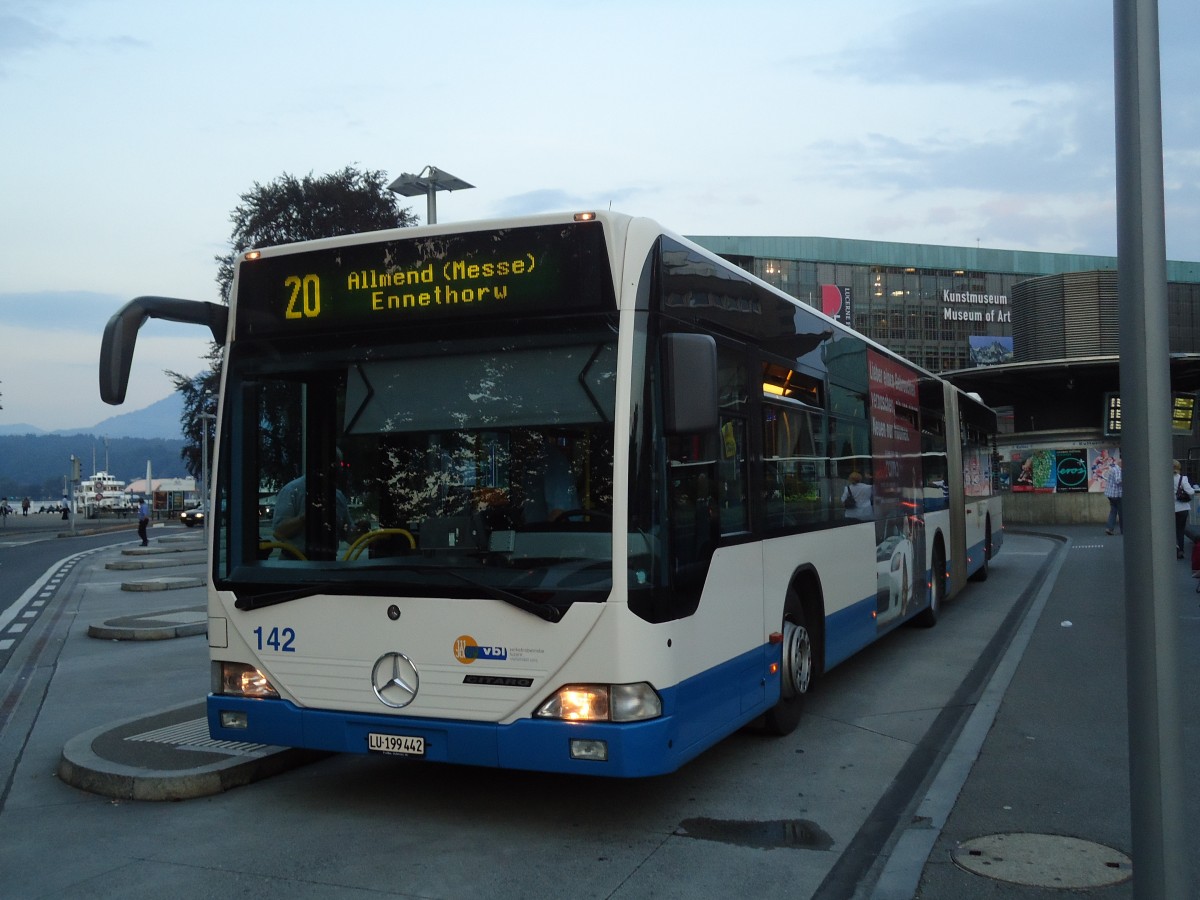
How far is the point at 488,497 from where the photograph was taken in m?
5.74

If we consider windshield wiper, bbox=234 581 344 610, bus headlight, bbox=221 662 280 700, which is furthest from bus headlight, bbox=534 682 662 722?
bus headlight, bbox=221 662 280 700

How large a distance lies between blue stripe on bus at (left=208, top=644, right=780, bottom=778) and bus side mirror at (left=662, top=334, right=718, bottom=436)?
1.25 metres

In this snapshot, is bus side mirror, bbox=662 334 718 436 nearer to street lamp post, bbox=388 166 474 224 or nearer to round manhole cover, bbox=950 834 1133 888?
round manhole cover, bbox=950 834 1133 888

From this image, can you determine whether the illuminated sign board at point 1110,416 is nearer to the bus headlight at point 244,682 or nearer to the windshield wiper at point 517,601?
the windshield wiper at point 517,601

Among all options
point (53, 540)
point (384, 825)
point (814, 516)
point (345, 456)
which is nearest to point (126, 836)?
point (384, 825)

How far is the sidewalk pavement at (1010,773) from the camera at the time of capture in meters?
4.94

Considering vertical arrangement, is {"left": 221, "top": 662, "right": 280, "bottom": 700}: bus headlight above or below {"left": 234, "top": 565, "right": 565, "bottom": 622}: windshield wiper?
below

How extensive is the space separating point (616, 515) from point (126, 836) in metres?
2.93

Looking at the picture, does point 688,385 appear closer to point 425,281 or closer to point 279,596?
point 425,281

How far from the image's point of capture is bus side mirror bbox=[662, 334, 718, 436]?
17.7 feet

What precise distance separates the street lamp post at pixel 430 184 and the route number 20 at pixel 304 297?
8713 mm

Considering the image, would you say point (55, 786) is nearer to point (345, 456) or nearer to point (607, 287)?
point (345, 456)

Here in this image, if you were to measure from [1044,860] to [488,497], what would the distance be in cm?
298

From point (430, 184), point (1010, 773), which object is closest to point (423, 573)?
point (1010, 773)
